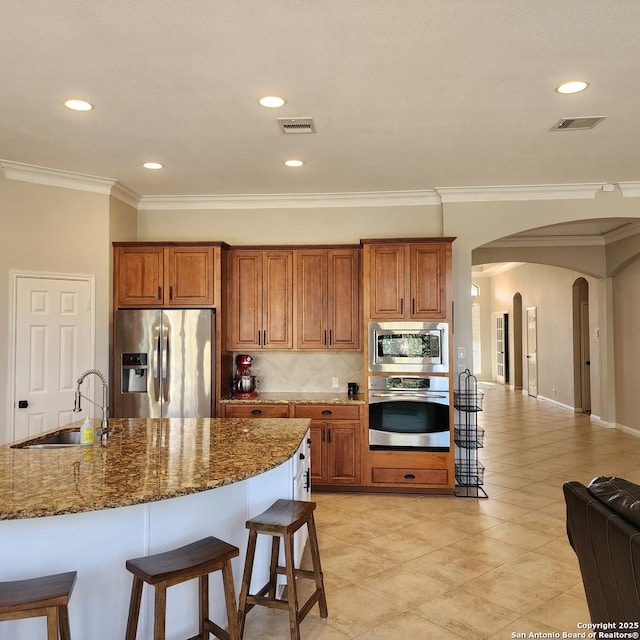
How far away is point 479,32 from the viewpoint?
268 cm

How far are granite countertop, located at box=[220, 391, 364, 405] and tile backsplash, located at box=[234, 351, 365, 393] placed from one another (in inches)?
10.2

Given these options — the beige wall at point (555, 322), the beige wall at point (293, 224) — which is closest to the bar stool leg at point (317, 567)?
the beige wall at point (293, 224)

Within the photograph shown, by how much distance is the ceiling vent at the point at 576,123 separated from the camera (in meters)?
3.73

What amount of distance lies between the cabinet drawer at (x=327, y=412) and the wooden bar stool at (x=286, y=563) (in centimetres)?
222

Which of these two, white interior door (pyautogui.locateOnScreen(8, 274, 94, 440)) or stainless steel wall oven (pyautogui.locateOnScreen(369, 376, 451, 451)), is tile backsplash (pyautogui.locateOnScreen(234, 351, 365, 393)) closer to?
stainless steel wall oven (pyautogui.locateOnScreen(369, 376, 451, 451))

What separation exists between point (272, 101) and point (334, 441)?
3.07m

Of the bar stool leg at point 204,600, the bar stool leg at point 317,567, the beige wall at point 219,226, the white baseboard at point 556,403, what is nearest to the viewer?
the bar stool leg at point 204,600

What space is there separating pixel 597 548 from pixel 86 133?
13.2ft

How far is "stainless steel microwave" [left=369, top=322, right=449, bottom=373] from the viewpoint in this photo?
505 centimetres

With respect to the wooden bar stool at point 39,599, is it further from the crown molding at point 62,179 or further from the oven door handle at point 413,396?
the crown molding at point 62,179

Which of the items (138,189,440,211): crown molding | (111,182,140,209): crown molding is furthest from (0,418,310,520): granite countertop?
(138,189,440,211): crown molding

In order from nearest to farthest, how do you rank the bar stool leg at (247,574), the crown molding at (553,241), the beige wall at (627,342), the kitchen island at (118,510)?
the kitchen island at (118,510) < the bar stool leg at (247,574) < the beige wall at (627,342) < the crown molding at (553,241)

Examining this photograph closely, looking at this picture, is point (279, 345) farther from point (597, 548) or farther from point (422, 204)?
point (597, 548)

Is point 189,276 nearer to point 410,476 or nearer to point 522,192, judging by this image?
point 410,476
